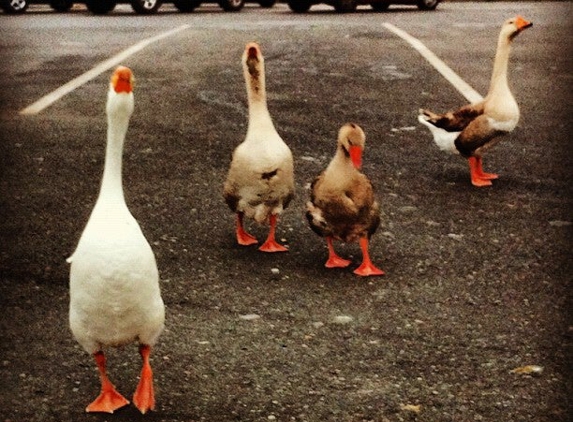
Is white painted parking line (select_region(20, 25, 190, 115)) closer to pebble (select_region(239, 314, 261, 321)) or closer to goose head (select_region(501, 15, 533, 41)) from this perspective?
goose head (select_region(501, 15, 533, 41))

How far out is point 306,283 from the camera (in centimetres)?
502

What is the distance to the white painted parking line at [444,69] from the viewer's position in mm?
10414

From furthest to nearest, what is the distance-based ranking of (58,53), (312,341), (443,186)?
(58,53)
(443,186)
(312,341)

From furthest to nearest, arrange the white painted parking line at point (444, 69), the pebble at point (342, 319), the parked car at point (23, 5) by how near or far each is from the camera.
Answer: the parked car at point (23, 5) → the white painted parking line at point (444, 69) → the pebble at point (342, 319)

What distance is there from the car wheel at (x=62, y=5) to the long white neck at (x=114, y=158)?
24.6m

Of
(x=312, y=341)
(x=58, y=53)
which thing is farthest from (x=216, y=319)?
(x=58, y=53)

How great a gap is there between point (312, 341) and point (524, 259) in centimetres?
159

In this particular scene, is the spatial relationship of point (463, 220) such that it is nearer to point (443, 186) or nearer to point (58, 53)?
point (443, 186)

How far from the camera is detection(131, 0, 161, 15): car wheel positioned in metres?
24.8

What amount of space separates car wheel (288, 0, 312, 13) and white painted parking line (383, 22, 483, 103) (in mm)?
7902

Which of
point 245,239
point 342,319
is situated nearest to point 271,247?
point 245,239

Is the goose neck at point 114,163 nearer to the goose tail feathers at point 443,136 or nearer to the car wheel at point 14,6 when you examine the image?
the goose tail feathers at point 443,136

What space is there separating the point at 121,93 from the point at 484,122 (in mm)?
3723

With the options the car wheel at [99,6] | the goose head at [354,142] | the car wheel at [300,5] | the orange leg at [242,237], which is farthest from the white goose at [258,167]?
the car wheel at [300,5]
